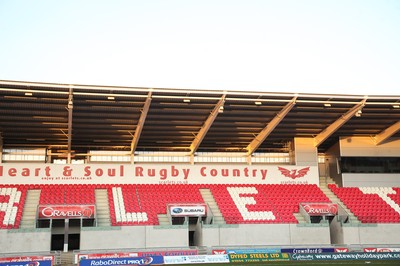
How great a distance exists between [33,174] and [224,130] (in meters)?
15.2

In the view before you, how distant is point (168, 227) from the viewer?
3384cm

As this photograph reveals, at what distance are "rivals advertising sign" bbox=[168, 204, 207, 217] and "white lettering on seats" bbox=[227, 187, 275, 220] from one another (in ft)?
10.8

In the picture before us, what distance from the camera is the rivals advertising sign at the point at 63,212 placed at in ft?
108

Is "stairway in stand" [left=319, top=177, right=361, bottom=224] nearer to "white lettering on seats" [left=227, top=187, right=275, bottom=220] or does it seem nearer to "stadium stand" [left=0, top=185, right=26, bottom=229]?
"white lettering on seats" [left=227, top=187, right=275, bottom=220]

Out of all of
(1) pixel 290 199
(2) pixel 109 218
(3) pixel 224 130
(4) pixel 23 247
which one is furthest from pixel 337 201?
(4) pixel 23 247

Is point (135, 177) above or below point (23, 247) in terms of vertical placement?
above

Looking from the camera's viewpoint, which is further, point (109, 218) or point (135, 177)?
point (135, 177)

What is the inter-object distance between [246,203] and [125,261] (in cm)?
1356

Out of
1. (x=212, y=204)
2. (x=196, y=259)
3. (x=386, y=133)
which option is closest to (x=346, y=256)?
(x=196, y=259)

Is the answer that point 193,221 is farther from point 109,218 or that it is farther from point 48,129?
point 48,129

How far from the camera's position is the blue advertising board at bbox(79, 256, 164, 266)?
26.4 m

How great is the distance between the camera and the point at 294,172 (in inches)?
1711

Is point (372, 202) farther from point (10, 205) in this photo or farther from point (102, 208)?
point (10, 205)

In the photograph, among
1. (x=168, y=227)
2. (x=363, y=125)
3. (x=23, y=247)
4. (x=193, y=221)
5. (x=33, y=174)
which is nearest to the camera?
(x=23, y=247)
